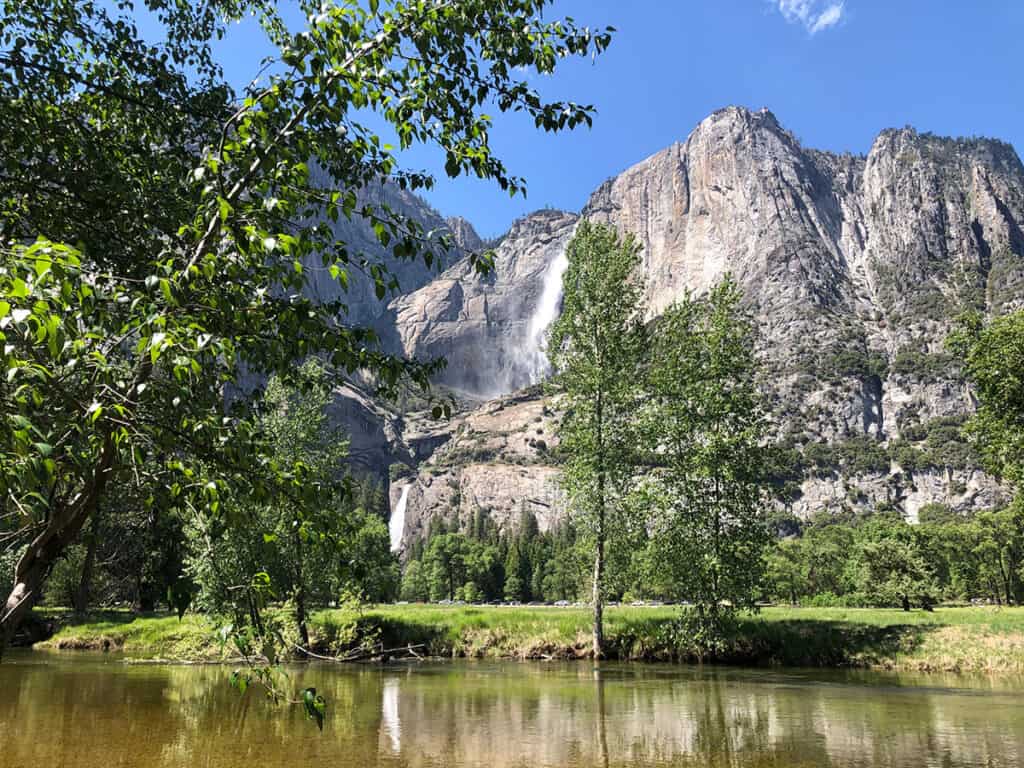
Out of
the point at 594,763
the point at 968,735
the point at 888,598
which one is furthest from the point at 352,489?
the point at 888,598

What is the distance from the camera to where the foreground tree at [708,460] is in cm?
2697

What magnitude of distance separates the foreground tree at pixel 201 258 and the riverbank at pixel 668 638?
20.1 metres

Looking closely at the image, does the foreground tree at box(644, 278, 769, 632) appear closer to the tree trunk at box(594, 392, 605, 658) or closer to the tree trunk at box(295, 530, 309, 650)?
the tree trunk at box(594, 392, 605, 658)

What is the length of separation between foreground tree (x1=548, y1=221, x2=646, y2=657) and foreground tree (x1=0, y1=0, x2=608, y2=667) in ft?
83.2

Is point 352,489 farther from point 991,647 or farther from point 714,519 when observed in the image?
point 991,647

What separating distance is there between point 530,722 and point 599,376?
18884 mm

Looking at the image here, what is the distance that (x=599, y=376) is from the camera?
103 ft

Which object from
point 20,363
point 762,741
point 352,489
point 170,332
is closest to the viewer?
point 20,363

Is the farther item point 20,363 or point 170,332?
point 170,332

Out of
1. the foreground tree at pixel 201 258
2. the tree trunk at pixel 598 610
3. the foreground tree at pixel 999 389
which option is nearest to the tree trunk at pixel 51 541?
the foreground tree at pixel 201 258

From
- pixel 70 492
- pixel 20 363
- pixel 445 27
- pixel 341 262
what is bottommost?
pixel 70 492

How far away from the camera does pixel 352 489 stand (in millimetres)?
5582

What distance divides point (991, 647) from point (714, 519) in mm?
10672

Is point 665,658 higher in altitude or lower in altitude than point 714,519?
lower
